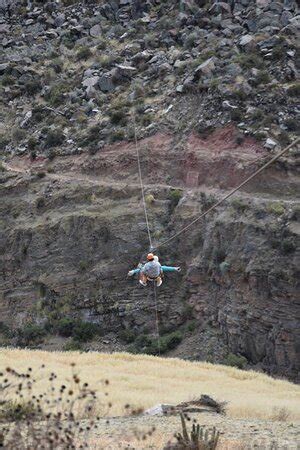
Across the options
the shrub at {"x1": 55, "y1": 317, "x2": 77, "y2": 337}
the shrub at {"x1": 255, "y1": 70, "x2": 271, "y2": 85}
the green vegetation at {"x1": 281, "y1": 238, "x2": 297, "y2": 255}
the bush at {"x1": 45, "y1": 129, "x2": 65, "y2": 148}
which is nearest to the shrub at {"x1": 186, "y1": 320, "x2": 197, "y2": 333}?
the green vegetation at {"x1": 281, "y1": 238, "x2": 297, "y2": 255}

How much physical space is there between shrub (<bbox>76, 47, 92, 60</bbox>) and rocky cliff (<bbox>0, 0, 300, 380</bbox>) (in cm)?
14

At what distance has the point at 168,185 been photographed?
44.2 meters

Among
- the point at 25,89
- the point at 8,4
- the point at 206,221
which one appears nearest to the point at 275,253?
the point at 206,221

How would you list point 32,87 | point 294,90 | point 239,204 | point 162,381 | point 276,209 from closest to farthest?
point 162,381 < point 276,209 < point 239,204 < point 294,90 < point 32,87

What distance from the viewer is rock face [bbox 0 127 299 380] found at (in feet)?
123

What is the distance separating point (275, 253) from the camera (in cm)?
3788

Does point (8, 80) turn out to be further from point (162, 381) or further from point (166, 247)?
point (162, 381)

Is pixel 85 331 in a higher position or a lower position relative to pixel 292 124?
lower

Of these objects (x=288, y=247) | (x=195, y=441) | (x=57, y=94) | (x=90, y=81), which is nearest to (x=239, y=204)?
(x=288, y=247)

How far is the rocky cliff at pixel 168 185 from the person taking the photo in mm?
38281

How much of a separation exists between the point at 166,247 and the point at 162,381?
16.3 meters

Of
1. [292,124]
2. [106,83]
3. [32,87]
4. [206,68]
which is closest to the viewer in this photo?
[292,124]

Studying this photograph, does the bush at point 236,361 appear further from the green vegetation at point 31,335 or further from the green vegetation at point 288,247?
the green vegetation at point 31,335

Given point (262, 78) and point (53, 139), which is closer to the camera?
point (262, 78)
